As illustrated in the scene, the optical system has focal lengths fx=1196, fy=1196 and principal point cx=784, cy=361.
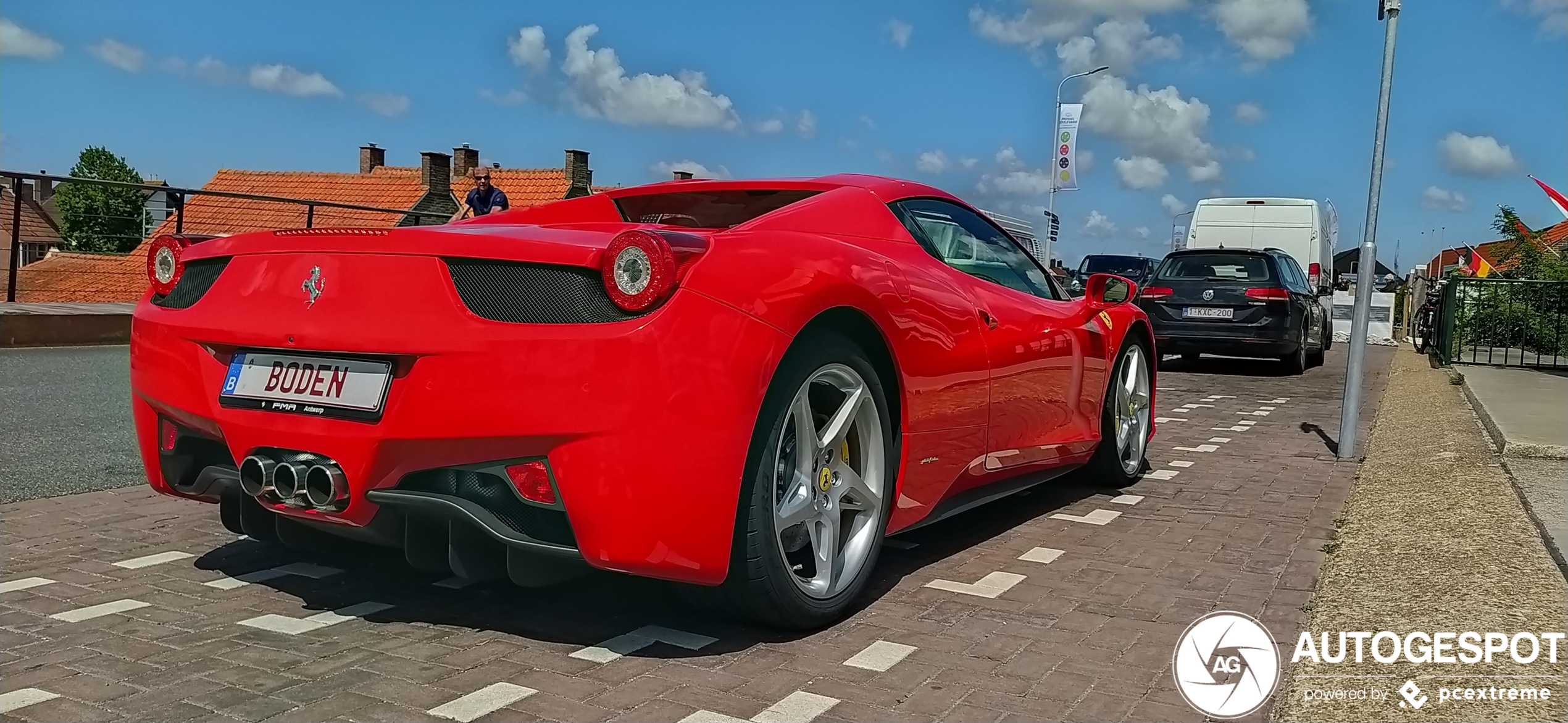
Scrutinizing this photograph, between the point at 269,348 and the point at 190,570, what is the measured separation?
118 cm

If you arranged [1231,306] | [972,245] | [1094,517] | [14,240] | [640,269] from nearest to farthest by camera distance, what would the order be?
[640,269]
[972,245]
[1094,517]
[14,240]
[1231,306]

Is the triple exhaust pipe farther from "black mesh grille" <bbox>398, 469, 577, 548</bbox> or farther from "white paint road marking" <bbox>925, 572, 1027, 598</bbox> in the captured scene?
"white paint road marking" <bbox>925, 572, 1027, 598</bbox>

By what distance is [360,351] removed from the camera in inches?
111

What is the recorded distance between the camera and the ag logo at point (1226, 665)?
2.80 m

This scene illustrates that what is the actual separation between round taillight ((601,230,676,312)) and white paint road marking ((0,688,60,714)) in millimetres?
1504

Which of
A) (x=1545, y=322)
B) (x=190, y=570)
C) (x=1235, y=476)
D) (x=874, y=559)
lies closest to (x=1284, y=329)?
(x=1545, y=322)

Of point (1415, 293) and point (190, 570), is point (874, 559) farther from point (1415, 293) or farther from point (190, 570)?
point (1415, 293)

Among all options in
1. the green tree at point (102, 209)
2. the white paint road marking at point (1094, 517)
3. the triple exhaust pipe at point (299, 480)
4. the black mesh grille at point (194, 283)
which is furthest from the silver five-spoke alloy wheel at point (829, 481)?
the green tree at point (102, 209)

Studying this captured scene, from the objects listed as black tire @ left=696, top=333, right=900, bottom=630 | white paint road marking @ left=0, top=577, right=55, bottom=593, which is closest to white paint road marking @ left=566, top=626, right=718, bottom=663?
black tire @ left=696, top=333, right=900, bottom=630

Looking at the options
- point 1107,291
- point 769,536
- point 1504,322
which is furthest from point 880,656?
point 1504,322

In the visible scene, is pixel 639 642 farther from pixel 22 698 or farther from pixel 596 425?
pixel 22 698

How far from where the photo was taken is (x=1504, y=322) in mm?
14008

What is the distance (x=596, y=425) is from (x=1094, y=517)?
2991 millimetres

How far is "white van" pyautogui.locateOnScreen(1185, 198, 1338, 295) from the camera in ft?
63.6
